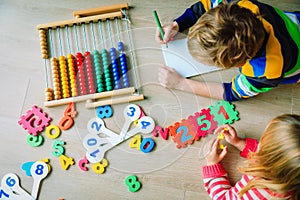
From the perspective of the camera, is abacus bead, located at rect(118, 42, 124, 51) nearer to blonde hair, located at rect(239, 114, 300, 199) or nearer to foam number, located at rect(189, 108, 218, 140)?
foam number, located at rect(189, 108, 218, 140)

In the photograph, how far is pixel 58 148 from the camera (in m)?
0.95

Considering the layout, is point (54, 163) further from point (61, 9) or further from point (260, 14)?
point (260, 14)

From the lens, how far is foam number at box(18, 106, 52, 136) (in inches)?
38.0

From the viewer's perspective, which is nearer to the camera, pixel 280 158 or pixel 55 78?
pixel 280 158

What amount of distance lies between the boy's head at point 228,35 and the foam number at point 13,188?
57cm

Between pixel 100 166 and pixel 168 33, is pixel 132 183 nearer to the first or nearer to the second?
pixel 100 166

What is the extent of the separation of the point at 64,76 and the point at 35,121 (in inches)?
5.7

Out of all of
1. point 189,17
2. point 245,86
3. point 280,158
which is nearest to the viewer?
point 280,158

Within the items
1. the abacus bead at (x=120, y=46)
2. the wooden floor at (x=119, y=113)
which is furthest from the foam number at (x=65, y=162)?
the abacus bead at (x=120, y=46)

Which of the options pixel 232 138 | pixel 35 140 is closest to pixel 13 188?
pixel 35 140

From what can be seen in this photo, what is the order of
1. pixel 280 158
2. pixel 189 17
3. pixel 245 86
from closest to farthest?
pixel 280 158
pixel 245 86
pixel 189 17

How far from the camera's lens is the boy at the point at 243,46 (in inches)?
26.9

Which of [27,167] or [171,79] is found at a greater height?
[171,79]

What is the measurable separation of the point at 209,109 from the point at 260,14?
0.98 ft
